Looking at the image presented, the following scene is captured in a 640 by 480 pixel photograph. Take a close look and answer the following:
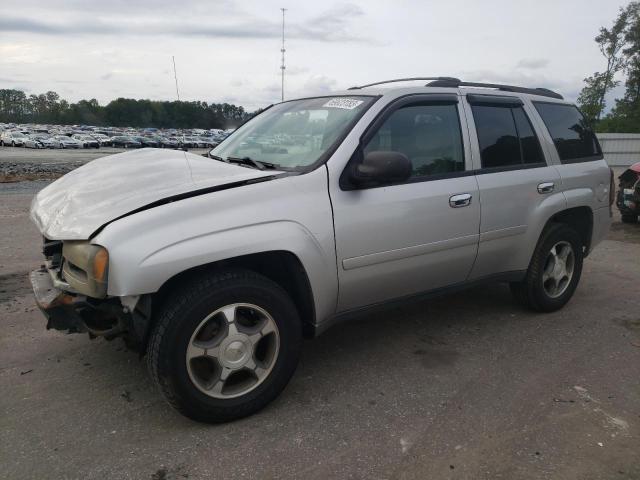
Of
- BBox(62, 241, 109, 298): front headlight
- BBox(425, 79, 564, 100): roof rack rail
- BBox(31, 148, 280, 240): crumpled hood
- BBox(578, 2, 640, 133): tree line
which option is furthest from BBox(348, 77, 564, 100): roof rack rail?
BBox(578, 2, 640, 133): tree line

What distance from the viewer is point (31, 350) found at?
3680mm

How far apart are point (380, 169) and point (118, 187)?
149cm

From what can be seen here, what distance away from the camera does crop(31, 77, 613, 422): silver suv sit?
2.60 m

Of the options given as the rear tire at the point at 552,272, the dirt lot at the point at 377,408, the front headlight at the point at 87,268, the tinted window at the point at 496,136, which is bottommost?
the dirt lot at the point at 377,408

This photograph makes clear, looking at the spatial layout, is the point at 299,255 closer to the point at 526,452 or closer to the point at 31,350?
the point at 526,452

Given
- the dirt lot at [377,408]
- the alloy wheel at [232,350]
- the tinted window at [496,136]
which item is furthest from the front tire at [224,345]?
the tinted window at [496,136]

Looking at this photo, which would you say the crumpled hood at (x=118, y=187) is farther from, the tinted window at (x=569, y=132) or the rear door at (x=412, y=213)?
the tinted window at (x=569, y=132)

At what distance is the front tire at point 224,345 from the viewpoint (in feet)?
8.53

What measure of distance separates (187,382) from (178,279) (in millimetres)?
519

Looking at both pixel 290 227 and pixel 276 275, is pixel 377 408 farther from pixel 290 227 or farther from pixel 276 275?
pixel 290 227

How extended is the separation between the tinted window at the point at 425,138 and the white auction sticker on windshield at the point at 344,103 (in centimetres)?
24

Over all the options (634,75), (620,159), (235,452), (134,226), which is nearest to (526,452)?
(235,452)

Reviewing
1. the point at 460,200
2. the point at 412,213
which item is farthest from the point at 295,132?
the point at 460,200

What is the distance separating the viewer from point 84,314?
275 centimetres
